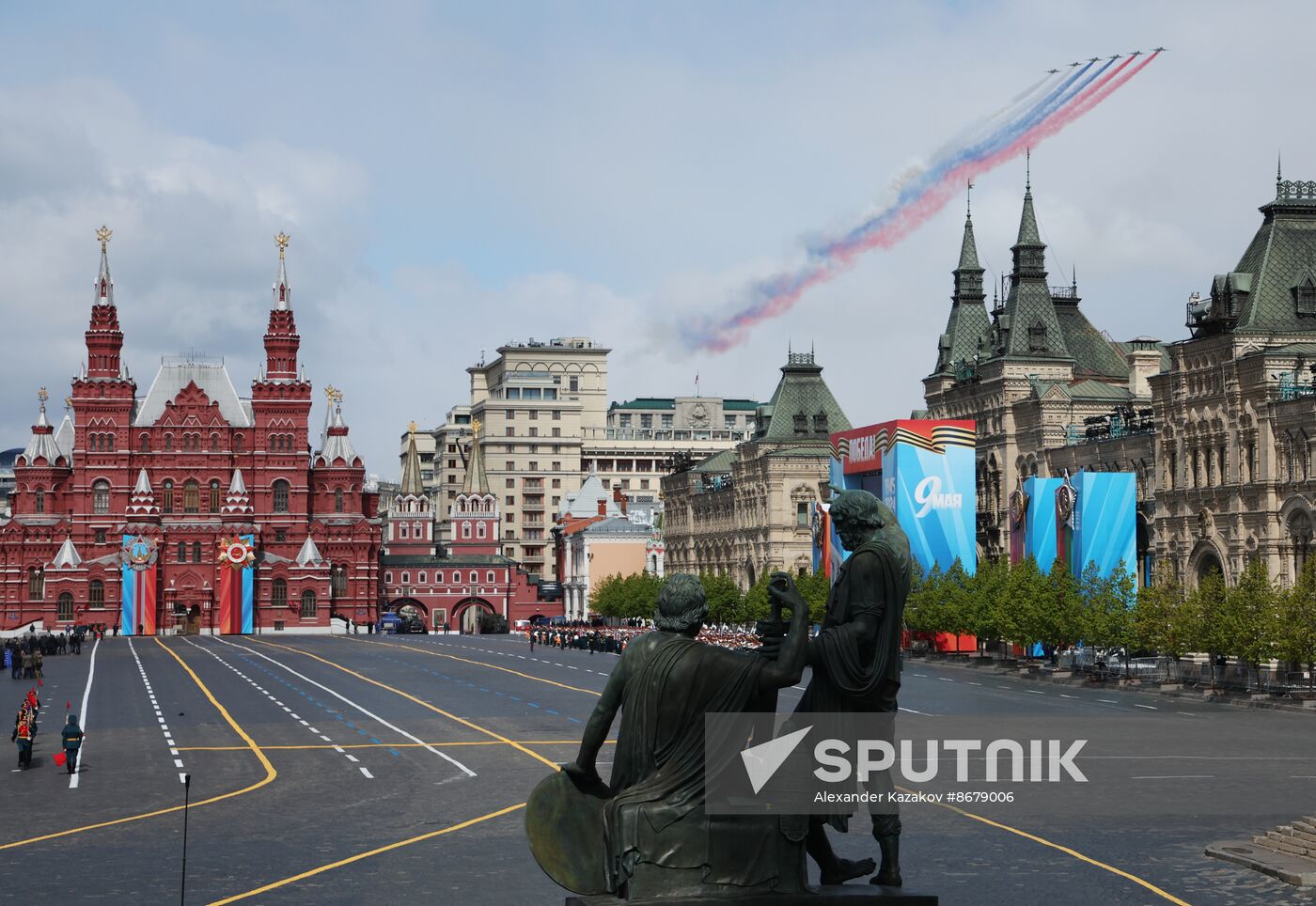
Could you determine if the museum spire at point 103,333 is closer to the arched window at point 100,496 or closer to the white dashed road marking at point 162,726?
the arched window at point 100,496

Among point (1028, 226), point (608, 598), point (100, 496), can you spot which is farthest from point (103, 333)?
point (1028, 226)

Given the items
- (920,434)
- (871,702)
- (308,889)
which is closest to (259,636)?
(920,434)

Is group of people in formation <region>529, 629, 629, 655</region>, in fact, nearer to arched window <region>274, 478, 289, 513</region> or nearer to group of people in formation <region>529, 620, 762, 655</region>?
group of people in formation <region>529, 620, 762, 655</region>

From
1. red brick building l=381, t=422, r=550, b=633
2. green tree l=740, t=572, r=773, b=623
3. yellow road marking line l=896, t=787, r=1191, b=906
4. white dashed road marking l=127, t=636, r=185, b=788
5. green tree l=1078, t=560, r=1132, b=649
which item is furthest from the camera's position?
red brick building l=381, t=422, r=550, b=633

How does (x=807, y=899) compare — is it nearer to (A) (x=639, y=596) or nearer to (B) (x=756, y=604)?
(B) (x=756, y=604)

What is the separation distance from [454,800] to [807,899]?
23936mm

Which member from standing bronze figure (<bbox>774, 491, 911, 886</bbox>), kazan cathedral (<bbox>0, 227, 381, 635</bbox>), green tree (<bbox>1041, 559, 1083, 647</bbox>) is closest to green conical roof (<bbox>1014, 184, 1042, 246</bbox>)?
green tree (<bbox>1041, 559, 1083, 647</bbox>)

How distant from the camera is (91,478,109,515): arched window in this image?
6393 inches

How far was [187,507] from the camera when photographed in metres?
166

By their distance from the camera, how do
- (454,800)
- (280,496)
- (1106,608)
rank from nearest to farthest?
(454,800), (1106,608), (280,496)

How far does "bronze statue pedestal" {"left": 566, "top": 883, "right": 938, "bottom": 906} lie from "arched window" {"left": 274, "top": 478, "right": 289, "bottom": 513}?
159 metres

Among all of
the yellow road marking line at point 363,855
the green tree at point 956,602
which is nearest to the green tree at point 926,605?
the green tree at point 956,602

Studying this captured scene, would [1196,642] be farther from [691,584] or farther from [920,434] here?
[691,584]

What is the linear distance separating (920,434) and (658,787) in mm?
95565
